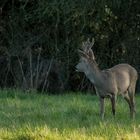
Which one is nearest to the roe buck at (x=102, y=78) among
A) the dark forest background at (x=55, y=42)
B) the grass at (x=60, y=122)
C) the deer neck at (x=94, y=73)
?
the deer neck at (x=94, y=73)

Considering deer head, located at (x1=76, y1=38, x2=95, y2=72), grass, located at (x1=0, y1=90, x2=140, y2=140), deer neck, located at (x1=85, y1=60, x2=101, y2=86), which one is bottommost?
grass, located at (x1=0, y1=90, x2=140, y2=140)

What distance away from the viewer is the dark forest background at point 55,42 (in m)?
18.6

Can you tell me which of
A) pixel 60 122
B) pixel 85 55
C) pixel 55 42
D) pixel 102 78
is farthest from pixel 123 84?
pixel 55 42

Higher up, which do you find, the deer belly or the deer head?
the deer head

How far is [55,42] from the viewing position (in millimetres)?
18891

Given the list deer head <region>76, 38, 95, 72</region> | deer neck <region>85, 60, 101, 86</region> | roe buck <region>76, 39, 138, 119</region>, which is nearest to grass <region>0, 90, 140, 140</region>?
roe buck <region>76, 39, 138, 119</region>

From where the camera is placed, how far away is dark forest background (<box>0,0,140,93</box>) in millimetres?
18578

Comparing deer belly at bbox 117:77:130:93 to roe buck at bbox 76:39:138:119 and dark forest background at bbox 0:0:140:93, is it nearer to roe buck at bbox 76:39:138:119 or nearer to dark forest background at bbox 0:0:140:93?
roe buck at bbox 76:39:138:119

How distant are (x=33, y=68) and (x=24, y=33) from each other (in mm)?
1214

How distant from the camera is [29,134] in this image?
8172 millimetres

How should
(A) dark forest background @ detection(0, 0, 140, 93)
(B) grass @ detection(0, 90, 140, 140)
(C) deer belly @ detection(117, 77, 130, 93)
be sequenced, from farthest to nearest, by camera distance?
(A) dark forest background @ detection(0, 0, 140, 93) → (C) deer belly @ detection(117, 77, 130, 93) → (B) grass @ detection(0, 90, 140, 140)

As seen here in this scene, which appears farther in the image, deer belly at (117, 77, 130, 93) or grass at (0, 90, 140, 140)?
deer belly at (117, 77, 130, 93)

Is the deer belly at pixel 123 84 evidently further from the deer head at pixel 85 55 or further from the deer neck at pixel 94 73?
the deer head at pixel 85 55

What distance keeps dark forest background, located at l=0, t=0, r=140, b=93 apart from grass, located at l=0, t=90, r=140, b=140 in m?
4.56
